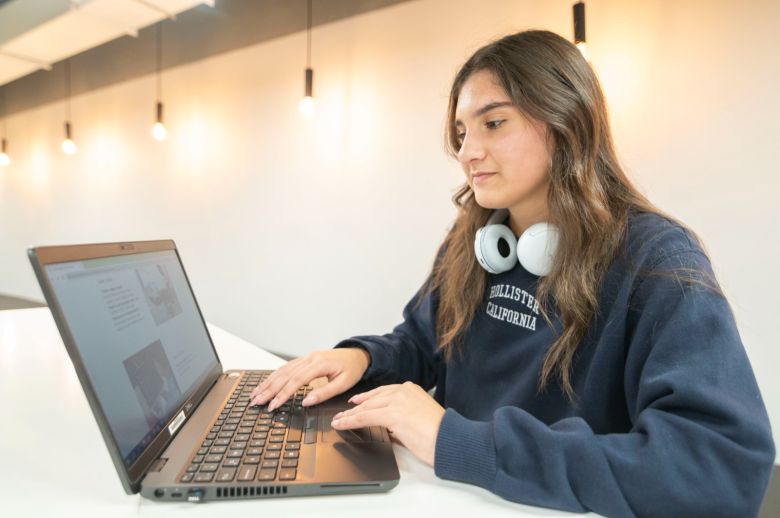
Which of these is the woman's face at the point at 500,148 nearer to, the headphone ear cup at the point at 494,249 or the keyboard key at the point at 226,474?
the headphone ear cup at the point at 494,249

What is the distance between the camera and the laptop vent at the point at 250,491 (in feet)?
1.61

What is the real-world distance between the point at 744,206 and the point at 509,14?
134cm

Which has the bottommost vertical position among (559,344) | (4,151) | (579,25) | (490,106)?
(559,344)

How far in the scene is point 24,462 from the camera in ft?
1.91

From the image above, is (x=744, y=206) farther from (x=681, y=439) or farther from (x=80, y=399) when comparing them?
(x=80, y=399)

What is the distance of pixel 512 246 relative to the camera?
3.10 feet

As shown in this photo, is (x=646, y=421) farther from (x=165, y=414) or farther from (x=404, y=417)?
(x=165, y=414)

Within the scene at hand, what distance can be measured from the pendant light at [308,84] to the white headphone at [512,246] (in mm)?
1981

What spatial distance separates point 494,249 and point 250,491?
642mm

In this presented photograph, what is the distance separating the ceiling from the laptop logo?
→ 105 inches

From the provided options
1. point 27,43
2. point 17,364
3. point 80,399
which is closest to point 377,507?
point 80,399

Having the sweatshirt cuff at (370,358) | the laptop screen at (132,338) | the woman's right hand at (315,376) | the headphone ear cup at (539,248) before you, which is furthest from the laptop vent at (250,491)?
the headphone ear cup at (539,248)

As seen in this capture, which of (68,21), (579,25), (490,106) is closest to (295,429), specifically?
(490,106)

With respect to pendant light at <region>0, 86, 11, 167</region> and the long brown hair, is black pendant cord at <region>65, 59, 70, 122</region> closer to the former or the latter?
pendant light at <region>0, 86, 11, 167</region>
